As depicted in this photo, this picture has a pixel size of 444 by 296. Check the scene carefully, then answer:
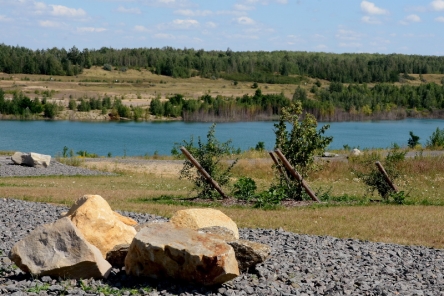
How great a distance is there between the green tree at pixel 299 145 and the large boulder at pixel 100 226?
888 cm

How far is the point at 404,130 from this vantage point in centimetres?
7875

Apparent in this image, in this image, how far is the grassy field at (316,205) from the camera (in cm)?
1485

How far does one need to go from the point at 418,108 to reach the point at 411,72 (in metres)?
43.9

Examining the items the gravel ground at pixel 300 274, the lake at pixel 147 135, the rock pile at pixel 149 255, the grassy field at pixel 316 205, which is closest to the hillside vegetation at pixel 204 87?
the lake at pixel 147 135

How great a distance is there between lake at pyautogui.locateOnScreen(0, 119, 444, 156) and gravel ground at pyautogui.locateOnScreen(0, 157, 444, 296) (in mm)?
30481

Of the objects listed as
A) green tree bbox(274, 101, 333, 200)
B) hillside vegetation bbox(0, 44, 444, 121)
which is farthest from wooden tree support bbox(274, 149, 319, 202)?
hillside vegetation bbox(0, 44, 444, 121)

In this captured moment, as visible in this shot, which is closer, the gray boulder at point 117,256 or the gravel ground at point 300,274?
the gravel ground at point 300,274

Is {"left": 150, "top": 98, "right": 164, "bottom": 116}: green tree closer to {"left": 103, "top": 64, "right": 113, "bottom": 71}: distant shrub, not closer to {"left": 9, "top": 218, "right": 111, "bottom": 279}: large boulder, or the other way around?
{"left": 103, "top": 64, "right": 113, "bottom": 71}: distant shrub

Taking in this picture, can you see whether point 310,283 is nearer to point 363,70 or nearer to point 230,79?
point 230,79

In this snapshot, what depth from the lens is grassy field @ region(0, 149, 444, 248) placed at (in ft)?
48.7

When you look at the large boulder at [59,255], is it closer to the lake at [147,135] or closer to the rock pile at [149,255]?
the rock pile at [149,255]

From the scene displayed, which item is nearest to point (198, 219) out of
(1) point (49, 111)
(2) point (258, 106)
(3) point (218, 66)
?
(1) point (49, 111)

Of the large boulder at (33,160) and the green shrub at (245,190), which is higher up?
the green shrub at (245,190)

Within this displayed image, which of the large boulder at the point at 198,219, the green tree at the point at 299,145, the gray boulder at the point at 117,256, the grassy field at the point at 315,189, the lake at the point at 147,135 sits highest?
the green tree at the point at 299,145
